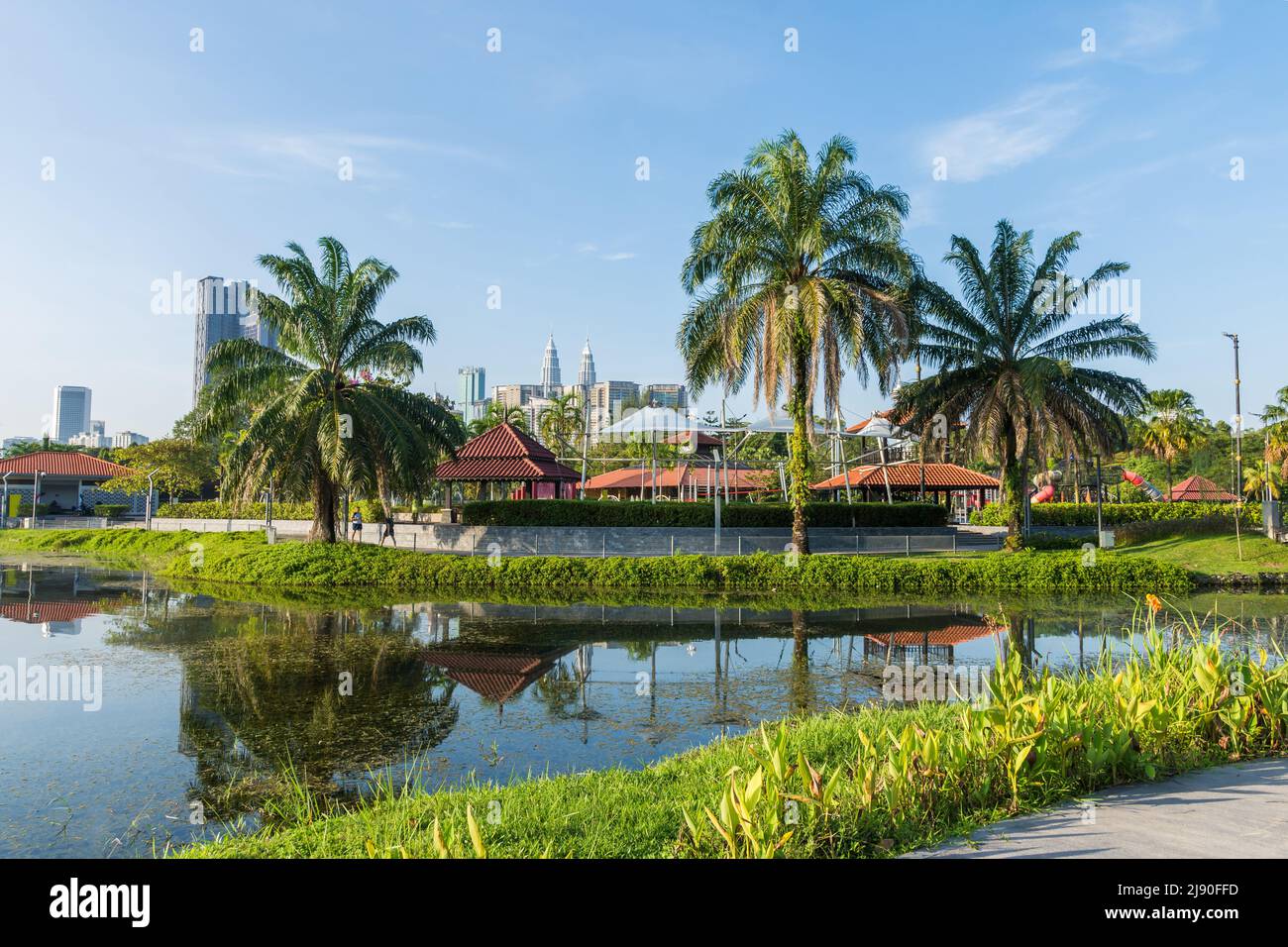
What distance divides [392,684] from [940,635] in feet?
35.1

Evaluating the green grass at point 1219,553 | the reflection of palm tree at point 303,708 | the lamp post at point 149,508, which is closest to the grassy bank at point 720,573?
the green grass at point 1219,553

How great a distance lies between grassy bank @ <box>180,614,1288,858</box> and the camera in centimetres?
475

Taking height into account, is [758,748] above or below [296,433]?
below

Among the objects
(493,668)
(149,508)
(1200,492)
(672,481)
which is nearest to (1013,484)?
(493,668)

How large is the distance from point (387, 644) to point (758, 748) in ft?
32.5

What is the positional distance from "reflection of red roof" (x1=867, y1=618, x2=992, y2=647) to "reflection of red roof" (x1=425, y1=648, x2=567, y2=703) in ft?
21.0

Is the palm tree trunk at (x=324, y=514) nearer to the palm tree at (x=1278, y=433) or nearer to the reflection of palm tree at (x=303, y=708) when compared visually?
the reflection of palm tree at (x=303, y=708)

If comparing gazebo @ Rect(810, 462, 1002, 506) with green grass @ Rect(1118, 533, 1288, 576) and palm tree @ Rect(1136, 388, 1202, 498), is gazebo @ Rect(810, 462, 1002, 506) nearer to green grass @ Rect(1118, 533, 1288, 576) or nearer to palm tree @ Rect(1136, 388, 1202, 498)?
green grass @ Rect(1118, 533, 1288, 576)

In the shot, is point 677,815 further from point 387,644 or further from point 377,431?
point 377,431

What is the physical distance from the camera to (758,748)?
684 centimetres

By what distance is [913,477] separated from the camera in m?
41.5

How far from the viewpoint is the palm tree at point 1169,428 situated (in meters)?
54.0
